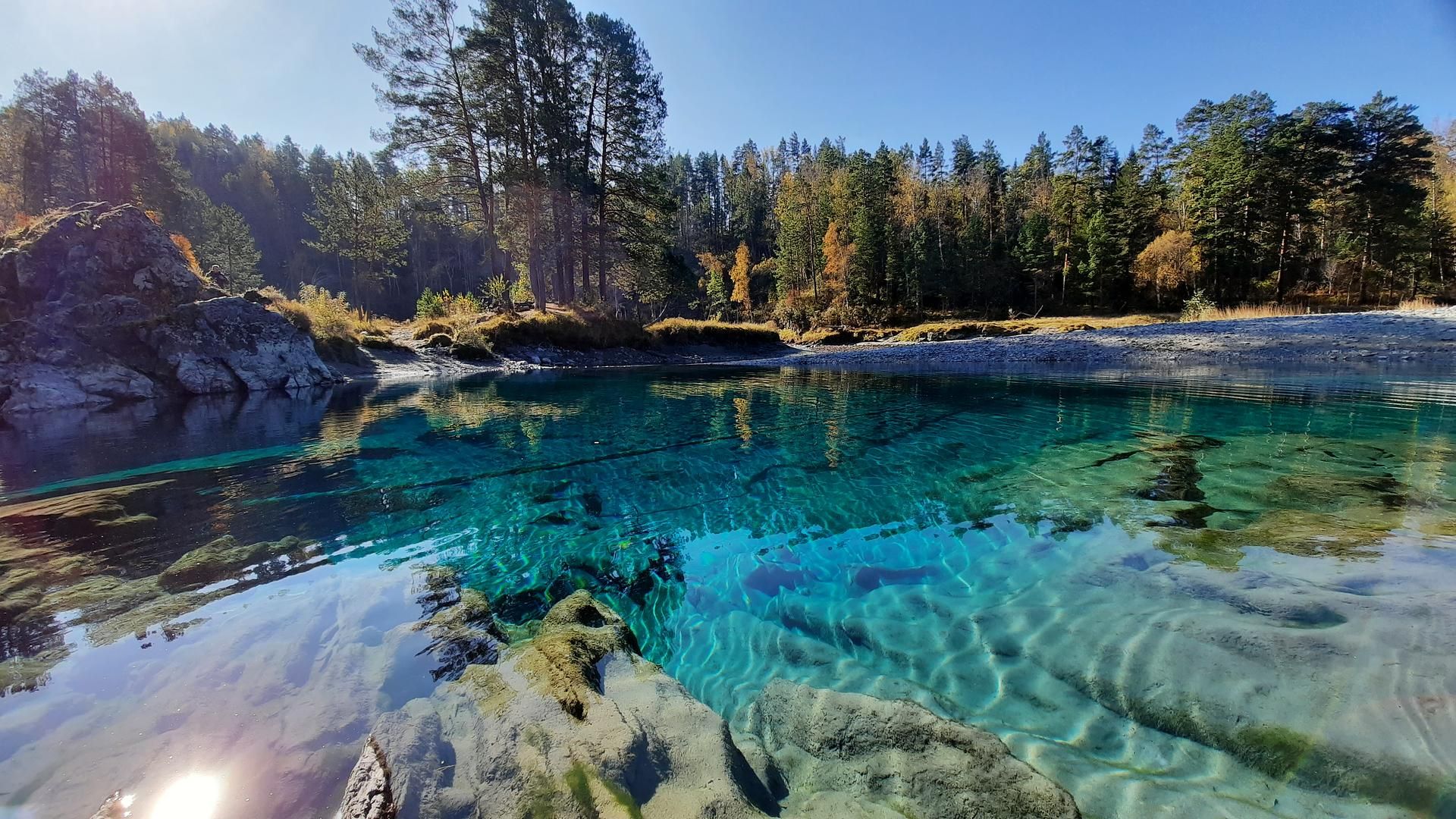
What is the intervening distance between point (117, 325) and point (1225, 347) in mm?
38869

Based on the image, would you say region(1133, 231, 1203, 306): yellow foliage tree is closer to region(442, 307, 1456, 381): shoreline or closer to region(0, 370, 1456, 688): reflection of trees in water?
region(442, 307, 1456, 381): shoreline

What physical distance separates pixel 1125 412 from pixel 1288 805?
10395 millimetres

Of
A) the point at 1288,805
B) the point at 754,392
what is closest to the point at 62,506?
the point at 1288,805

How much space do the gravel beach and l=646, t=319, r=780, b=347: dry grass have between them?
5.03 metres

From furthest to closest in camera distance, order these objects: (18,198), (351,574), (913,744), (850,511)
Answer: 1. (18,198)
2. (850,511)
3. (351,574)
4. (913,744)

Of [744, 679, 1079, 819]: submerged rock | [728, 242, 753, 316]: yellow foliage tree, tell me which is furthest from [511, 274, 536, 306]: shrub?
[744, 679, 1079, 819]: submerged rock

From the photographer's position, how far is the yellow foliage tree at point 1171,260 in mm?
41844

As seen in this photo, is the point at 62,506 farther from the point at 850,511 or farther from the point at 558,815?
the point at 850,511

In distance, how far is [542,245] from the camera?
91.0 feet

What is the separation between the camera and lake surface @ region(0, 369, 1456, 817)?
2066 mm

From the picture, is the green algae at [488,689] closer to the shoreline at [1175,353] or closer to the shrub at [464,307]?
the shoreline at [1175,353]

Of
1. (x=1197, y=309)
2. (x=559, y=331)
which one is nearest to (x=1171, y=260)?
(x=1197, y=309)

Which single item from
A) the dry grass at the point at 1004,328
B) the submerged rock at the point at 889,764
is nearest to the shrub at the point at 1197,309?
the dry grass at the point at 1004,328

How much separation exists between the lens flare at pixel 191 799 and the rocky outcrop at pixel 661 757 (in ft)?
1.64
